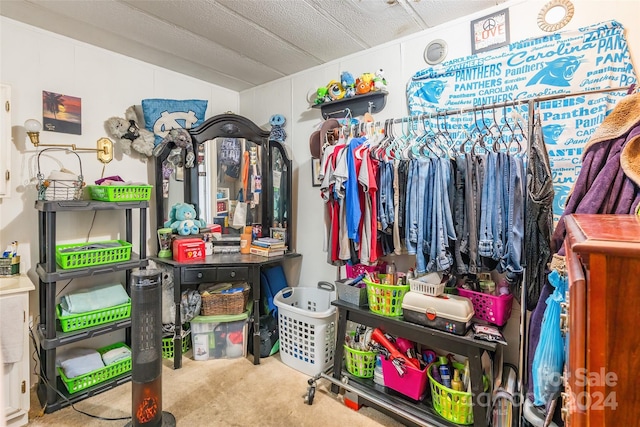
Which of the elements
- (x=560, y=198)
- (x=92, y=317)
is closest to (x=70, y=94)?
(x=92, y=317)

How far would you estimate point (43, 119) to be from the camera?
7.48 ft

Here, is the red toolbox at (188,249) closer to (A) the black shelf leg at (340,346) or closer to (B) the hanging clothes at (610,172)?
(A) the black shelf leg at (340,346)

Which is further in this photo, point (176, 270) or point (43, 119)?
point (176, 270)

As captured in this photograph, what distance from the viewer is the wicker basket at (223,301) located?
101 inches

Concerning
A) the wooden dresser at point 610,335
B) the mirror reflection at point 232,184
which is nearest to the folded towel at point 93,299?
the mirror reflection at point 232,184

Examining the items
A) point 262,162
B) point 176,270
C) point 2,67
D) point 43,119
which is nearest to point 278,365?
point 176,270

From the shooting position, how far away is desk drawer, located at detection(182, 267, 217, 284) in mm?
2471

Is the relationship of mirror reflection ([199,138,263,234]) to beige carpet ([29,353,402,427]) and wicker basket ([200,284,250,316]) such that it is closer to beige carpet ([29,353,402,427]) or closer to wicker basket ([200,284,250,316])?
wicker basket ([200,284,250,316])

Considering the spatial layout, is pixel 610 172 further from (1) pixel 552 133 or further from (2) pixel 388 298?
(2) pixel 388 298

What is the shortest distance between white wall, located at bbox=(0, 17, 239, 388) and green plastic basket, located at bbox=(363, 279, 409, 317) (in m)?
2.03

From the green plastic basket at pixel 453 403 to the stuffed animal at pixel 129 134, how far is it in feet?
8.64

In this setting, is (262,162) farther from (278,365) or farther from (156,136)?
(278,365)

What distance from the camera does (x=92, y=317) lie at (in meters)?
2.17

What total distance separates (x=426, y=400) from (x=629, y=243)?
1697 mm
